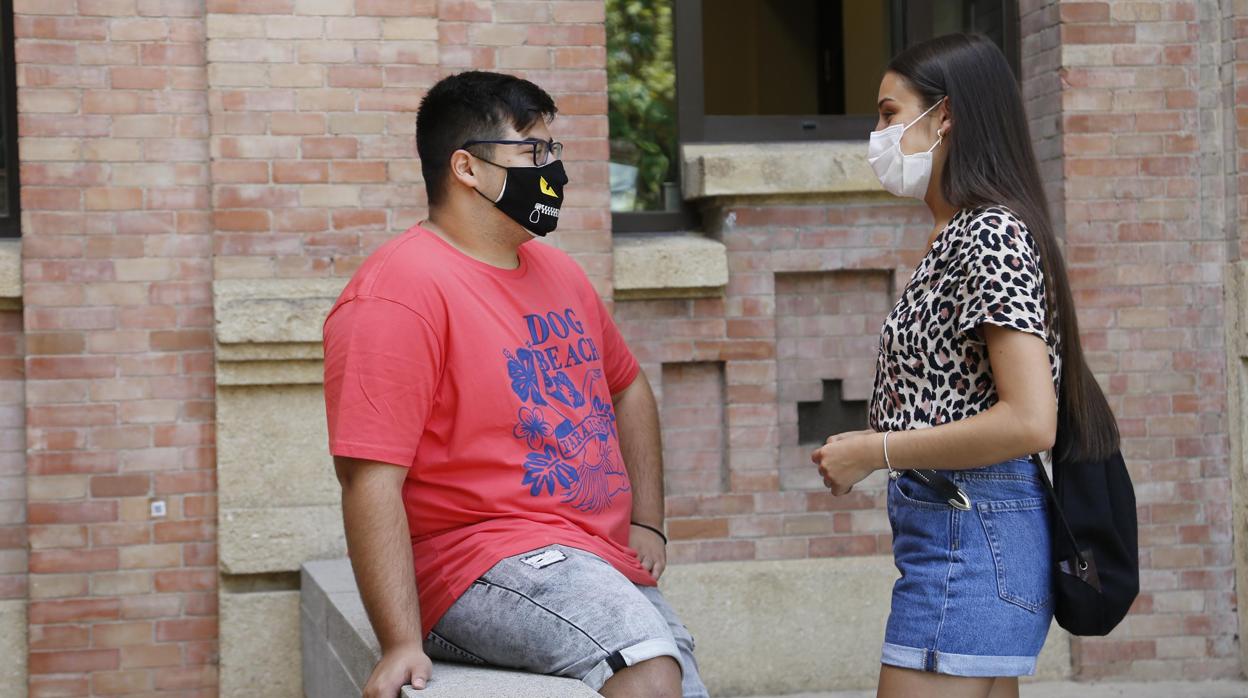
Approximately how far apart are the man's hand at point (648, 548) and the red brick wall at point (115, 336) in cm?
211

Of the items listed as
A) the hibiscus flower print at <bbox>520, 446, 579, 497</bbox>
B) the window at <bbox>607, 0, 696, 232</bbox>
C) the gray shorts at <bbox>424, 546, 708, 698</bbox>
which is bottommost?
the gray shorts at <bbox>424, 546, 708, 698</bbox>

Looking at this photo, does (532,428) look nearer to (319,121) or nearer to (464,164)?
(464,164)

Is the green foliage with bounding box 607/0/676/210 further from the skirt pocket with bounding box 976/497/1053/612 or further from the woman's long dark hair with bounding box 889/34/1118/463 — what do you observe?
the skirt pocket with bounding box 976/497/1053/612

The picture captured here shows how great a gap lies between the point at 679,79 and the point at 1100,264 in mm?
1820

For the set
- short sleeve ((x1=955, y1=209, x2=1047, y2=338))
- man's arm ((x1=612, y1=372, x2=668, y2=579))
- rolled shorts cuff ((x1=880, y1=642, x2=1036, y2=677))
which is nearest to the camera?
short sleeve ((x1=955, y1=209, x2=1047, y2=338))

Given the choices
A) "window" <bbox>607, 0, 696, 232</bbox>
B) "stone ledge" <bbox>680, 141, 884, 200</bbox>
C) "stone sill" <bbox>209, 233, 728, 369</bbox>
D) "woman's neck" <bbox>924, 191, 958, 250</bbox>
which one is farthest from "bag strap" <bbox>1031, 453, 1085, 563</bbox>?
"window" <bbox>607, 0, 696, 232</bbox>

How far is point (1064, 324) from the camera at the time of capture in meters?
2.73

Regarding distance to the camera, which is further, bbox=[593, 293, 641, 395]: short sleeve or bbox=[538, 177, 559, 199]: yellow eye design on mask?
bbox=[593, 293, 641, 395]: short sleeve

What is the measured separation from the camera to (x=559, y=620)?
284 centimetres

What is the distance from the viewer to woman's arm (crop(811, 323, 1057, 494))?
2572 mm

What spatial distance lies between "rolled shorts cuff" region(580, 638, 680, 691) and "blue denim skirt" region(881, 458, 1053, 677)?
47 centimetres

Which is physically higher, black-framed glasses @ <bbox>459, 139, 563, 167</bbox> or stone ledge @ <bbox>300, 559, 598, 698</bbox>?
black-framed glasses @ <bbox>459, 139, 563, 167</bbox>

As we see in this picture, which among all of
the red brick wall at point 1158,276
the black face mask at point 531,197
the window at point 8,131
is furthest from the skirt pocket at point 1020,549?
the window at point 8,131

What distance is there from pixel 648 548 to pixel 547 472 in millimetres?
562
